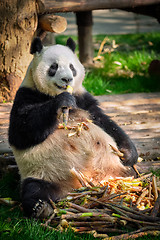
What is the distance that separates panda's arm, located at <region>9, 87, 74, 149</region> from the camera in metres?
3.08

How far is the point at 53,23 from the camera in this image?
5.36 m

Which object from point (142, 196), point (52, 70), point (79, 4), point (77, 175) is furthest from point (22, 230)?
point (79, 4)

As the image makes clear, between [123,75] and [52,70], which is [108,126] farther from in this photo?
[123,75]

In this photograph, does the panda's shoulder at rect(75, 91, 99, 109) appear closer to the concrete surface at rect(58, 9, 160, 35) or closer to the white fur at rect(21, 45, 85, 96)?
the white fur at rect(21, 45, 85, 96)

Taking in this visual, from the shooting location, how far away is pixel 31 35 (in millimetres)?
5484

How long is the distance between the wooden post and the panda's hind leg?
207 inches

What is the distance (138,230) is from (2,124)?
2.79 m

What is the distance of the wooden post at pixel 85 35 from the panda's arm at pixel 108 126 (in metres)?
4.37

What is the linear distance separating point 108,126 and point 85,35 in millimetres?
4573

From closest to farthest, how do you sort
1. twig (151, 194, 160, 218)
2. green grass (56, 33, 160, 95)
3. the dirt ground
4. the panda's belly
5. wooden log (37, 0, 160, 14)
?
1. twig (151, 194, 160, 218)
2. the panda's belly
3. the dirt ground
4. wooden log (37, 0, 160, 14)
5. green grass (56, 33, 160, 95)

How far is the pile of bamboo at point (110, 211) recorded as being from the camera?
9.10 feet

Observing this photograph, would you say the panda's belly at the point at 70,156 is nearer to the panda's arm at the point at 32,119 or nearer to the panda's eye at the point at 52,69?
the panda's arm at the point at 32,119

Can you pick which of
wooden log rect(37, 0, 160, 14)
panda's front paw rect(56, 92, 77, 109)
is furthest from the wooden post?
panda's front paw rect(56, 92, 77, 109)

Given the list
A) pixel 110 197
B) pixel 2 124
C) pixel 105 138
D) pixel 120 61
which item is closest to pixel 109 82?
pixel 120 61
